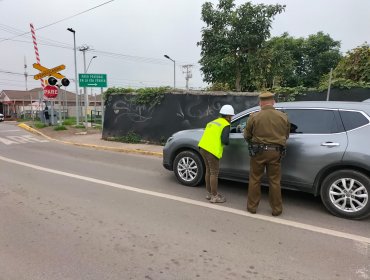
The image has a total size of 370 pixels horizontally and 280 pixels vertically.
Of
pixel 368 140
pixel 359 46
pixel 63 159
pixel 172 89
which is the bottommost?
pixel 63 159

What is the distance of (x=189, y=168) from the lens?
6523mm

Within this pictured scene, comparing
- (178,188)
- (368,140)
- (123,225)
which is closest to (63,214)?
(123,225)

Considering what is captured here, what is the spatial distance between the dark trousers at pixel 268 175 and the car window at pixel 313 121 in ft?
2.50

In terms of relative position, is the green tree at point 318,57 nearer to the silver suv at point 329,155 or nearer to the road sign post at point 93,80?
the road sign post at point 93,80

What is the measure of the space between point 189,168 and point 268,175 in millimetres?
1904

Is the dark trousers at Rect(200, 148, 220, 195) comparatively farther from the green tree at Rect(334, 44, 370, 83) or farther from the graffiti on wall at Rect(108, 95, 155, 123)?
the green tree at Rect(334, 44, 370, 83)

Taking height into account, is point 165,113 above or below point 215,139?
above

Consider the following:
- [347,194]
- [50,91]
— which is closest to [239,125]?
[347,194]

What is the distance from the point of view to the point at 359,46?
1182 cm

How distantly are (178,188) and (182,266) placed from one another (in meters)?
2.98

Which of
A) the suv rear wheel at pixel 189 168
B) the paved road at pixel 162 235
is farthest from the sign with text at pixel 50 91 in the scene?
the suv rear wheel at pixel 189 168

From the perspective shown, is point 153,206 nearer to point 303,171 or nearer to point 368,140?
point 303,171

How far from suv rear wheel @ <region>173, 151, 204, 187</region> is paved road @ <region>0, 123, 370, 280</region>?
0.64ft

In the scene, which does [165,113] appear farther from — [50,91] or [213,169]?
[50,91]
